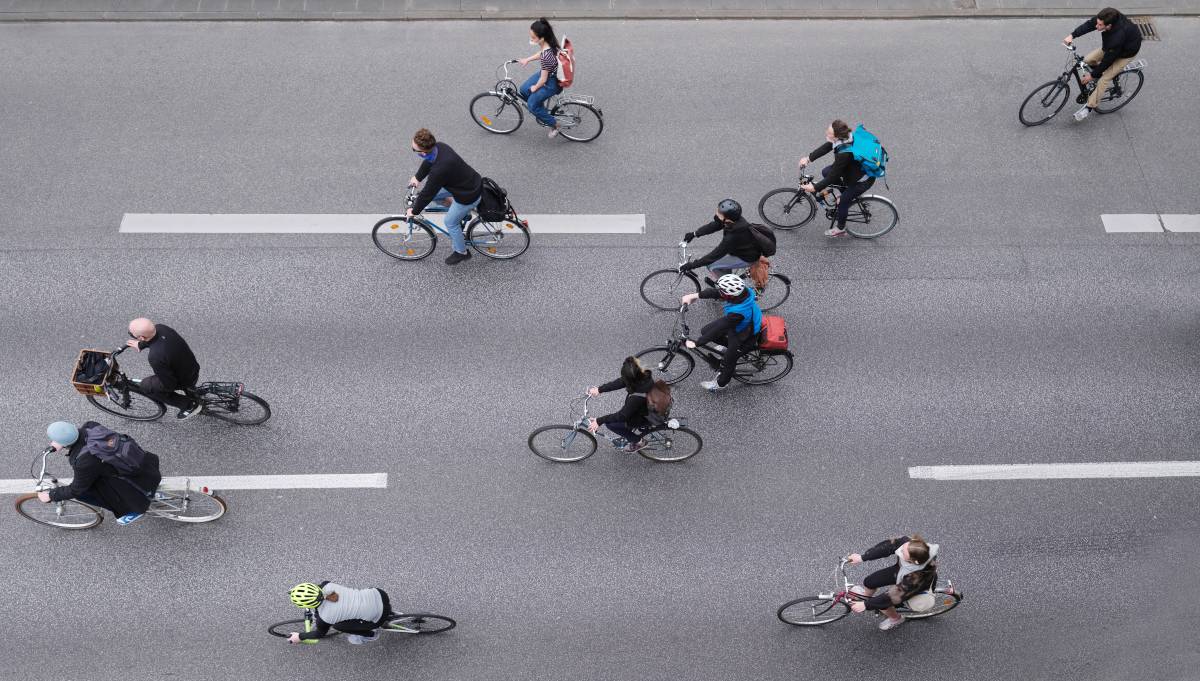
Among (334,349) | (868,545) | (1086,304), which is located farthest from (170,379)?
(1086,304)

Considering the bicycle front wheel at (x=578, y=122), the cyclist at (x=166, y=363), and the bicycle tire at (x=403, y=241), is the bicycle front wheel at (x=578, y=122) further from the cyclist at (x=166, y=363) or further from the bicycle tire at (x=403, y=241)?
the cyclist at (x=166, y=363)

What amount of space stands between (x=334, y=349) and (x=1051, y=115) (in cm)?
1102

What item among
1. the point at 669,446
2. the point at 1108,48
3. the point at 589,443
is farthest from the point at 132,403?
the point at 1108,48

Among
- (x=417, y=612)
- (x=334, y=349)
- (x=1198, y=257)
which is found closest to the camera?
(x=417, y=612)

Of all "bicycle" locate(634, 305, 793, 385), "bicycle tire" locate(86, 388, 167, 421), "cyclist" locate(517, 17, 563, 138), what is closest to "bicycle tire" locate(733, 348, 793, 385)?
"bicycle" locate(634, 305, 793, 385)

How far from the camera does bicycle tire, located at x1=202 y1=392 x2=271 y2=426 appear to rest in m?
9.73

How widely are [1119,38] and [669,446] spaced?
29.3ft

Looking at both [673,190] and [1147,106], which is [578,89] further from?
[1147,106]

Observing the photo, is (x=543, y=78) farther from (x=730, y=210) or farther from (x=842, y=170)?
(x=842, y=170)

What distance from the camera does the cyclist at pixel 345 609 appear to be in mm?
7617

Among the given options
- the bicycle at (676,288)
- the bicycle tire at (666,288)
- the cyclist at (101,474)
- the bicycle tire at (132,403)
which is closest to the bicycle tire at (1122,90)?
the bicycle at (676,288)

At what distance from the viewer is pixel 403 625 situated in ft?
28.2

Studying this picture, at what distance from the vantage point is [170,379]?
8969 millimetres

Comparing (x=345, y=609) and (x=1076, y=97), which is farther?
(x=1076, y=97)
